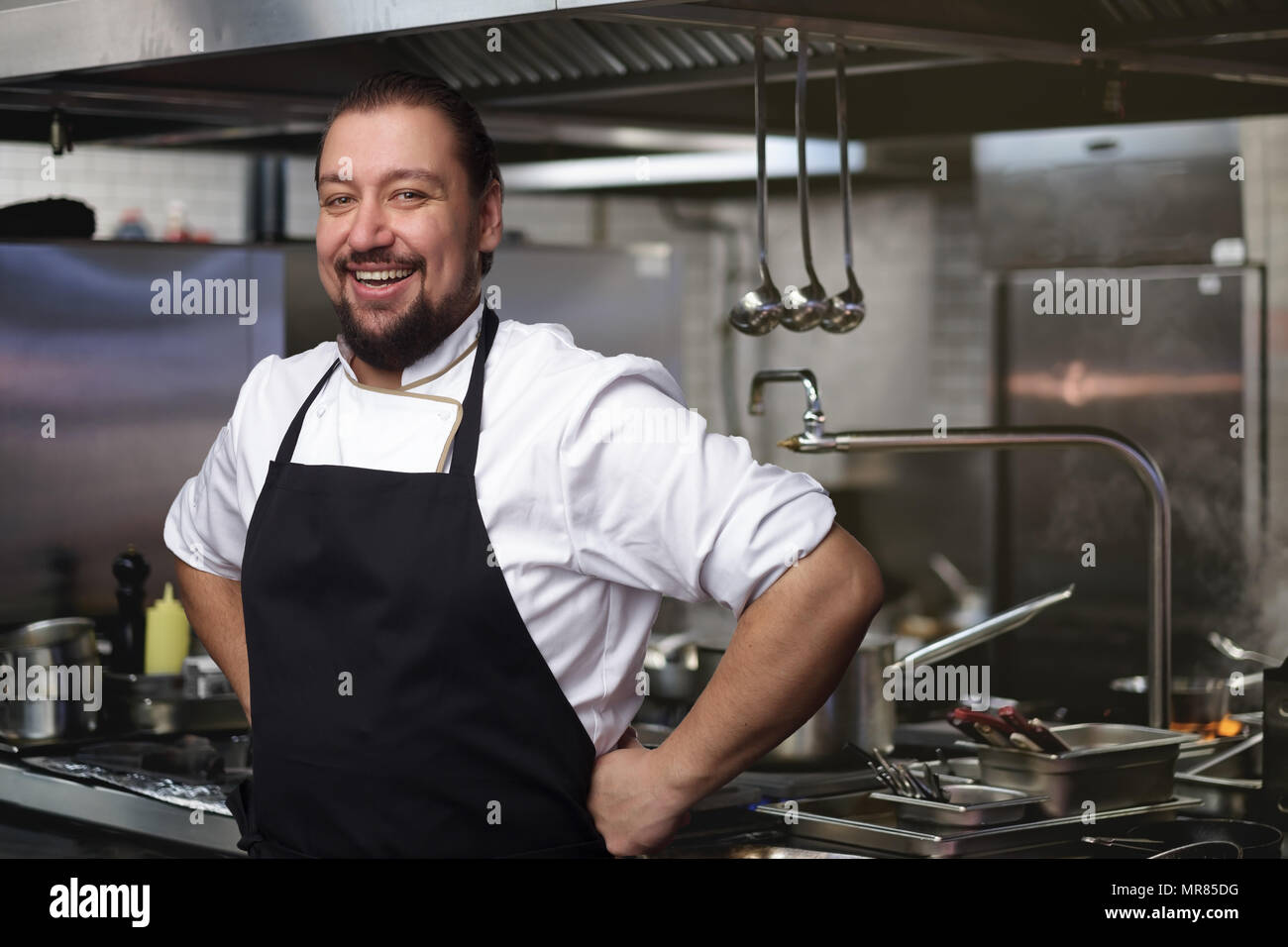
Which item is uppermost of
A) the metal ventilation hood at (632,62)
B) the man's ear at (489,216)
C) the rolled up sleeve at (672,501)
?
the metal ventilation hood at (632,62)

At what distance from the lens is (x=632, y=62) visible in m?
2.76

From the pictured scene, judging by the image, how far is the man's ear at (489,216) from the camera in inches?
75.5

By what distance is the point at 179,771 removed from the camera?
98.5 inches

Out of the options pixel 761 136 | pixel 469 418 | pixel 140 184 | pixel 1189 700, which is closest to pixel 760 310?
pixel 761 136

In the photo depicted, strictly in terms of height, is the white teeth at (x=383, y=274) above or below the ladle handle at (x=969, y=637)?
above

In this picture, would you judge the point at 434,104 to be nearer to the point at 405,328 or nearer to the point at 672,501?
the point at 405,328

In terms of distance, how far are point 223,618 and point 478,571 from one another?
59cm

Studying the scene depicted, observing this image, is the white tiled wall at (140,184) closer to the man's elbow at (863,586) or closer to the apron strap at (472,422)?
the apron strap at (472,422)

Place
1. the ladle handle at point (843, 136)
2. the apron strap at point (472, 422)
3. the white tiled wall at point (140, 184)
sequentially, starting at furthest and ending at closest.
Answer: the white tiled wall at point (140, 184)
the ladle handle at point (843, 136)
the apron strap at point (472, 422)

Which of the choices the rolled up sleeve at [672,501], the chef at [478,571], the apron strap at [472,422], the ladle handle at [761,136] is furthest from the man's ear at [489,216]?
the ladle handle at [761,136]

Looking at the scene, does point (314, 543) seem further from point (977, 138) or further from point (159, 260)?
point (977, 138)

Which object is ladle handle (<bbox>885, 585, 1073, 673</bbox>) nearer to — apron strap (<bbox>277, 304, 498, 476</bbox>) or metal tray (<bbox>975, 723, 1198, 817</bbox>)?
metal tray (<bbox>975, 723, 1198, 817</bbox>)

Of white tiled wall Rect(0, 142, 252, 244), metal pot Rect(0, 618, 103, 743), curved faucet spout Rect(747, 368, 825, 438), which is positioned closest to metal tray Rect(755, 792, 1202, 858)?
curved faucet spout Rect(747, 368, 825, 438)
